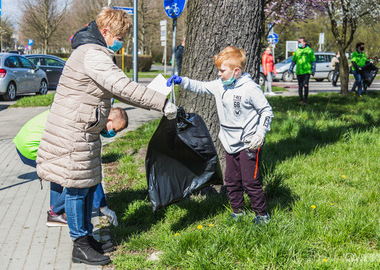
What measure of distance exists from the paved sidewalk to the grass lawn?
43cm

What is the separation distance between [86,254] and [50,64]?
58.6 ft

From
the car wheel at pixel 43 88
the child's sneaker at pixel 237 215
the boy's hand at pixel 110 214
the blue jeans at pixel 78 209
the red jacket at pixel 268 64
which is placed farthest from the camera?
the car wheel at pixel 43 88

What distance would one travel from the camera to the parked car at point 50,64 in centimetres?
1975

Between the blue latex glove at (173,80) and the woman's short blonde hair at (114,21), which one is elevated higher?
the woman's short blonde hair at (114,21)

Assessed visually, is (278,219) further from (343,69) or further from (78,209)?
(343,69)

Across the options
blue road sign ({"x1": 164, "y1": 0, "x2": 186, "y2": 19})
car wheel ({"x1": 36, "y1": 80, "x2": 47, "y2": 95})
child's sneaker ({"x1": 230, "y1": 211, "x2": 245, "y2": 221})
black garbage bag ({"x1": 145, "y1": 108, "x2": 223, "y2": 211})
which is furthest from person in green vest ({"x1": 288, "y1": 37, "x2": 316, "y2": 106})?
car wheel ({"x1": 36, "y1": 80, "x2": 47, "y2": 95})

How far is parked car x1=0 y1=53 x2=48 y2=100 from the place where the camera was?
15227 mm

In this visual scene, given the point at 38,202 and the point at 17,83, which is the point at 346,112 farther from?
the point at 17,83

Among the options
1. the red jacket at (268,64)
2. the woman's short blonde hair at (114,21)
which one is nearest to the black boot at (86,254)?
the woman's short blonde hair at (114,21)

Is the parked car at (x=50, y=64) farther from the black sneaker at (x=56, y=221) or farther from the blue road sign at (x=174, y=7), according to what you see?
the black sneaker at (x=56, y=221)

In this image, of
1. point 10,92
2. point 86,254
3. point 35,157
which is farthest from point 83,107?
point 10,92

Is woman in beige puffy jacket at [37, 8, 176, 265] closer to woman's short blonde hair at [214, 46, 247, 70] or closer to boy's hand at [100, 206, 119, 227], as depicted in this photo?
woman's short blonde hair at [214, 46, 247, 70]

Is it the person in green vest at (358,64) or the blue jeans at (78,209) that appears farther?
the person in green vest at (358,64)

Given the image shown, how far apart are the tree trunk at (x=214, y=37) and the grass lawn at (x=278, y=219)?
3.06 feet
